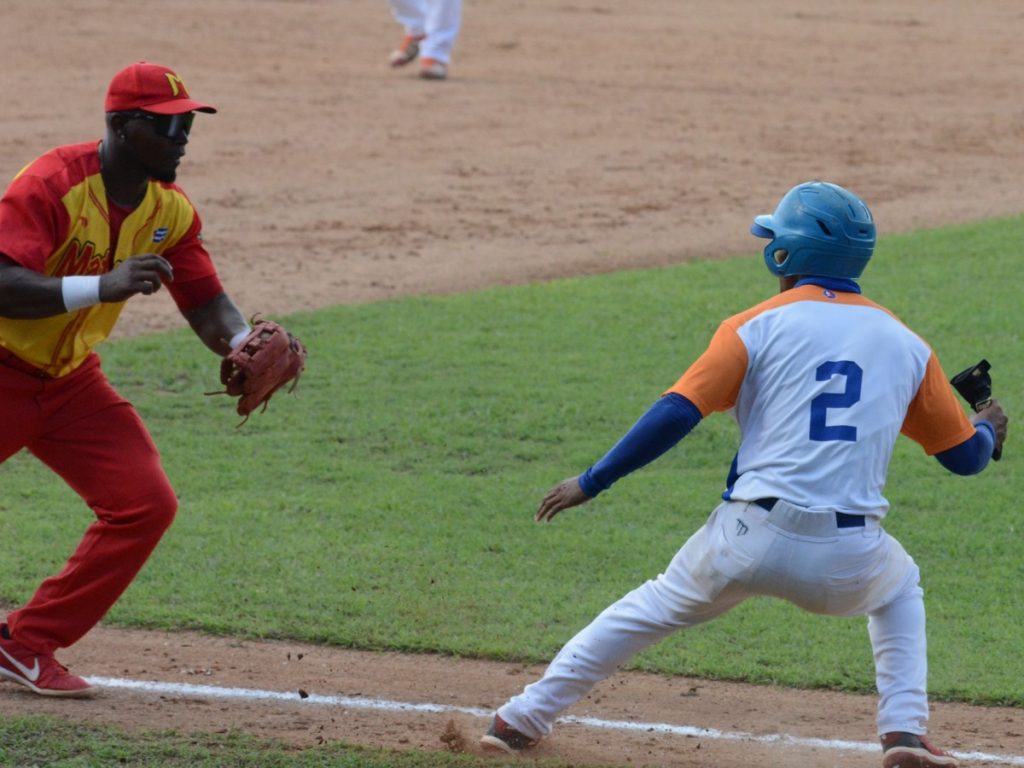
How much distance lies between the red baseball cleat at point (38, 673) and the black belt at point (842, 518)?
7.34ft

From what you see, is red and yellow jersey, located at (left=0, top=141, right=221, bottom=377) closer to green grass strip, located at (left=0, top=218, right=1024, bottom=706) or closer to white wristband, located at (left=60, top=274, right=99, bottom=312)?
white wristband, located at (left=60, top=274, right=99, bottom=312)

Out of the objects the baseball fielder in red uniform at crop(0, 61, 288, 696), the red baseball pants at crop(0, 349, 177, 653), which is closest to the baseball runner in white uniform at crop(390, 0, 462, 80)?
the baseball fielder in red uniform at crop(0, 61, 288, 696)

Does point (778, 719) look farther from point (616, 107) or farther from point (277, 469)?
point (616, 107)

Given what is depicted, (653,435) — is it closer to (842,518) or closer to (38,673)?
(842,518)

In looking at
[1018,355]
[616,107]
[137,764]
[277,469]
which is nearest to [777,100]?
[616,107]

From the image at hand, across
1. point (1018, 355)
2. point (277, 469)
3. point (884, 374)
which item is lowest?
point (277, 469)

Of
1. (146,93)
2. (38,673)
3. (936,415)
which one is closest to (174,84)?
(146,93)

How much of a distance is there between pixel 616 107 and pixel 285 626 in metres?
10.0

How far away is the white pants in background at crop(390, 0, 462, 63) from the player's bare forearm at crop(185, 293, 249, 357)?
10717 millimetres

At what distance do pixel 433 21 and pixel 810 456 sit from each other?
12.1 meters

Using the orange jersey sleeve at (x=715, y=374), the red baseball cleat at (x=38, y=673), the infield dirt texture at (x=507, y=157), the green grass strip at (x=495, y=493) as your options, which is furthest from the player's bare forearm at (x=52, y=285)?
the green grass strip at (x=495, y=493)

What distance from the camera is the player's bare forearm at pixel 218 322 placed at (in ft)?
16.9

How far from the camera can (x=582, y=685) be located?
4387mm

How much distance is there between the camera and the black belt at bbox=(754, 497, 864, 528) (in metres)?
4.12
